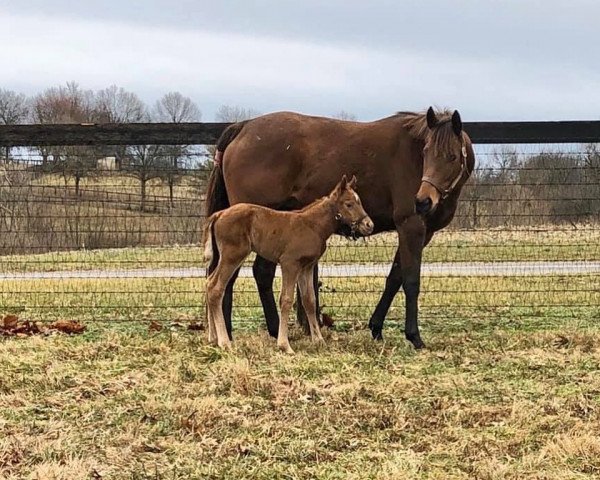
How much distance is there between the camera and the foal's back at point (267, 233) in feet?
21.9

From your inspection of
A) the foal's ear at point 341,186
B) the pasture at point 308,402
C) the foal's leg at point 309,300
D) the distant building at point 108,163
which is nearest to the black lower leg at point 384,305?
the pasture at point 308,402

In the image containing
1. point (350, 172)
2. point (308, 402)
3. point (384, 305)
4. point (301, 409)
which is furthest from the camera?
point (384, 305)

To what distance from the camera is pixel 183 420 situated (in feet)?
14.4

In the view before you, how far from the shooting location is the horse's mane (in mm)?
6695

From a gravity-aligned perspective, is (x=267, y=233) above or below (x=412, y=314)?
above

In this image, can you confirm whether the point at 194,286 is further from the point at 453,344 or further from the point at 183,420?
the point at 183,420

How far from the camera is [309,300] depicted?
6.89 meters

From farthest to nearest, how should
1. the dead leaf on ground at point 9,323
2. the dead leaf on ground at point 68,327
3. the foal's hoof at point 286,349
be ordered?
the dead leaf on ground at point 68,327 < the dead leaf on ground at point 9,323 < the foal's hoof at point 286,349

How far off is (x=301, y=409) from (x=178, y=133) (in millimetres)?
4977

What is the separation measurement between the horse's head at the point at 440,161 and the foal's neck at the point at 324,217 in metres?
0.74

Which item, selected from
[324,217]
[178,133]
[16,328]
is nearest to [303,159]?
[324,217]

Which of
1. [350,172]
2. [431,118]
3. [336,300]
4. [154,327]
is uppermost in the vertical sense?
Result: [431,118]

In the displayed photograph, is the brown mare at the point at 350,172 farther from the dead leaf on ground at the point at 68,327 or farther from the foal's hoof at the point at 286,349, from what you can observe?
the dead leaf on ground at the point at 68,327

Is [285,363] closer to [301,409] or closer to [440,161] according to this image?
[301,409]
